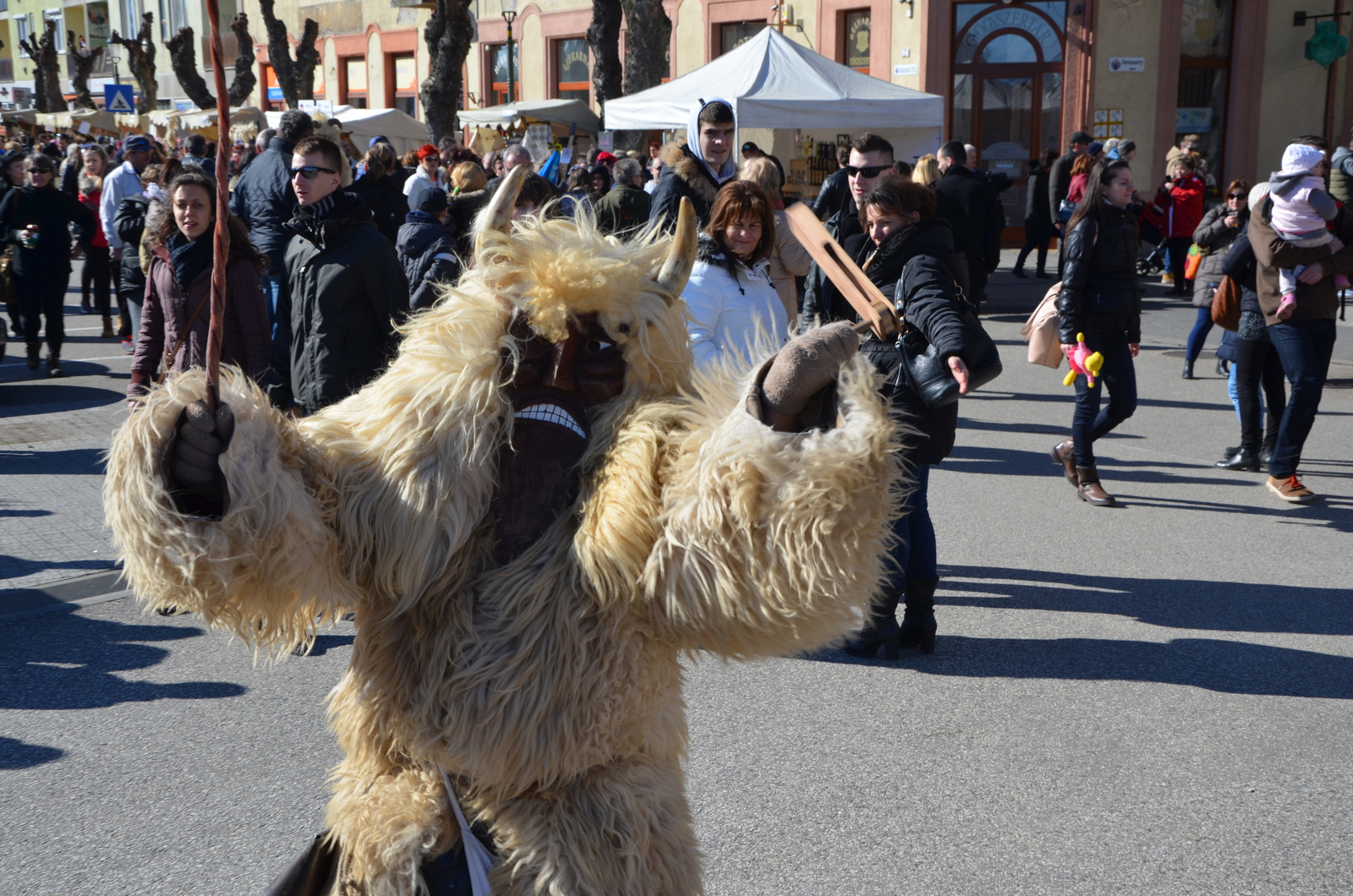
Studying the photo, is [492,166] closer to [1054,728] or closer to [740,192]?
[740,192]

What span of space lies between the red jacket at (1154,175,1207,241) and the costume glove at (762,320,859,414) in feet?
48.2

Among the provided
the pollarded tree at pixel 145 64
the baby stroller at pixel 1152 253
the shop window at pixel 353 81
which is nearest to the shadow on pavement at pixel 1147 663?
the baby stroller at pixel 1152 253

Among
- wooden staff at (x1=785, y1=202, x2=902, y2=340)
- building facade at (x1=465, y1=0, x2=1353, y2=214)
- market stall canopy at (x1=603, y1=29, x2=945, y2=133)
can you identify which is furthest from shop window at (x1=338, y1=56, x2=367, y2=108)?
wooden staff at (x1=785, y1=202, x2=902, y2=340)

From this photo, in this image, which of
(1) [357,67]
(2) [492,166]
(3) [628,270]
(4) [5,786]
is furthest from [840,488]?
(1) [357,67]

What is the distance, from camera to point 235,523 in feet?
5.58

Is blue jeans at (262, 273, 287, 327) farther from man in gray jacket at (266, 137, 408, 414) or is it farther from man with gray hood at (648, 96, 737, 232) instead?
man with gray hood at (648, 96, 737, 232)

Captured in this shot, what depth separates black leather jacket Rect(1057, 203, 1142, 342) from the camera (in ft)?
20.2

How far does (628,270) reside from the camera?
196cm

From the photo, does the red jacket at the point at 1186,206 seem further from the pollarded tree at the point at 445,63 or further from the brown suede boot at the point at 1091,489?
the pollarded tree at the point at 445,63

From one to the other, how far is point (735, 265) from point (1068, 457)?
3.19 m

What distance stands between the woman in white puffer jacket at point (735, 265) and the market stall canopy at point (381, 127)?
51.1ft

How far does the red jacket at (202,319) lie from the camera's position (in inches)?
193

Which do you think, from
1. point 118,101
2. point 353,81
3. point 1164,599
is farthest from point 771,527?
point 353,81

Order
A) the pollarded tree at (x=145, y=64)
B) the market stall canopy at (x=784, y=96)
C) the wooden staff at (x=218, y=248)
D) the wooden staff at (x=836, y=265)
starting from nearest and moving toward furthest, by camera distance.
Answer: the wooden staff at (x=218, y=248) → the wooden staff at (x=836, y=265) → the market stall canopy at (x=784, y=96) → the pollarded tree at (x=145, y=64)
